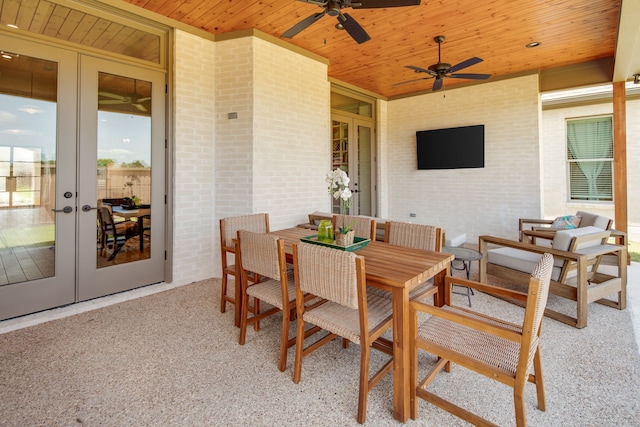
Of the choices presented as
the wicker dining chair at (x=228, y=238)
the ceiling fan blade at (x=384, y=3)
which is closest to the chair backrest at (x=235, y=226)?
the wicker dining chair at (x=228, y=238)

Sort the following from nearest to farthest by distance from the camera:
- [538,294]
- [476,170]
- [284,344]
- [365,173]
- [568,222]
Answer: [538,294] → [284,344] → [568,222] → [476,170] → [365,173]

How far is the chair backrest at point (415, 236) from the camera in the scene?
260 cm

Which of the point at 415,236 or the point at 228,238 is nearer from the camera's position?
the point at 415,236

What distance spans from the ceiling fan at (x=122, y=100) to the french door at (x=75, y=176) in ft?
0.03

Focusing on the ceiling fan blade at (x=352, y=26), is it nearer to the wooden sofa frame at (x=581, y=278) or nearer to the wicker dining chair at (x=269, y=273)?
the wicker dining chair at (x=269, y=273)

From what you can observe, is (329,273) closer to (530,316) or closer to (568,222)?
(530,316)

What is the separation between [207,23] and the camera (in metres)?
3.94

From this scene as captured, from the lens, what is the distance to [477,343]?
1.67 metres

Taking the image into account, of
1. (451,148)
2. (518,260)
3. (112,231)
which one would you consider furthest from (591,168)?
(112,231)

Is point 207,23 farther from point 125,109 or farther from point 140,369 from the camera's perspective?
point 140,369

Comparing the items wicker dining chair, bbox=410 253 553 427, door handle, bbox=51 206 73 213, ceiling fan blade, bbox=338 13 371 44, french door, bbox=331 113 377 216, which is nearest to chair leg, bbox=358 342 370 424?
wicker dining chair, bbox=410 253 553 427

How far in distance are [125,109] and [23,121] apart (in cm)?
91

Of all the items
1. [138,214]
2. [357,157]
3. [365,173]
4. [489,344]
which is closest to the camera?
[489,344]

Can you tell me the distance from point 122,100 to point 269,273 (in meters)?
2.86
